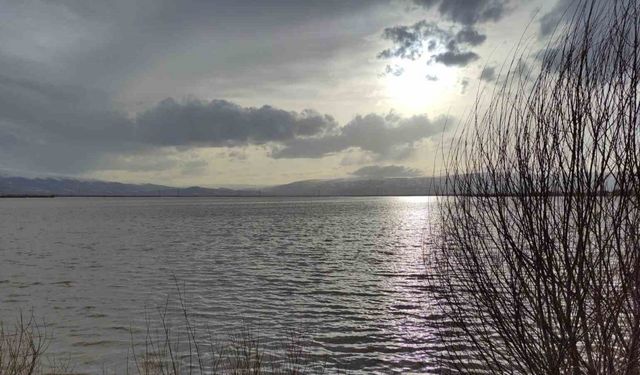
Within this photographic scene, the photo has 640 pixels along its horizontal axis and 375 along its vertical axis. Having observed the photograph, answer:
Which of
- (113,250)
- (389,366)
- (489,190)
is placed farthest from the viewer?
(113,250)

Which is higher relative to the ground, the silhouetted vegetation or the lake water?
the silhouetted vegetation

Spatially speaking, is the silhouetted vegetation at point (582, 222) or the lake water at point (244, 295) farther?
the lake water at point (244, 295)

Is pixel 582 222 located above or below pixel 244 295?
above

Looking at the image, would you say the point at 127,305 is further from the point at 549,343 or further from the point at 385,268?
the point at 549,343

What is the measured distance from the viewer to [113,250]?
37.9m

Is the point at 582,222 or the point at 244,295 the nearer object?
the point at 582,222

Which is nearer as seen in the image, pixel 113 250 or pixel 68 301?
pixel 68 301

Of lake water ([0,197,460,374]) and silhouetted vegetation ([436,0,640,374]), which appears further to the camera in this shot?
lake water ([0,197,460,374])

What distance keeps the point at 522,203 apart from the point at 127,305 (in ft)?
57.0

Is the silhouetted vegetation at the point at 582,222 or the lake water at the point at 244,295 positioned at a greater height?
the silhouetted vegetation at the point at 582,222

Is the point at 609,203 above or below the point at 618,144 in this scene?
below

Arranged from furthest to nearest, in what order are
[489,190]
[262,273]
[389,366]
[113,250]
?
[113,250], [262,273], [389,366], [489,190]

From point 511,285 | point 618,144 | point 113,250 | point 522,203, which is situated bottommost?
point 113,250

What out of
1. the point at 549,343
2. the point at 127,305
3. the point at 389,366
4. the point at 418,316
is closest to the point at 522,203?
the point at 549,343
